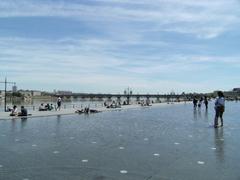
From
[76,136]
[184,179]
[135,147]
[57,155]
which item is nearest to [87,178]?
[184,179]

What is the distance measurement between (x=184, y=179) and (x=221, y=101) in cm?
1408

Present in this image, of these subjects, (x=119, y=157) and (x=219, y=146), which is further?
(x=219, y=146)

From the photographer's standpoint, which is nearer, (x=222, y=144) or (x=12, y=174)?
(x=12, y=174)

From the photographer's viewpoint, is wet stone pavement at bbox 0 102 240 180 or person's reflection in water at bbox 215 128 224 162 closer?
→ wet stone pavement at bbox 0 102 240 180

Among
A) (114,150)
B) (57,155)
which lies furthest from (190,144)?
(57,155)

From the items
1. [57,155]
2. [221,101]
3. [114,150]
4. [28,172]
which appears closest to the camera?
[28,172]

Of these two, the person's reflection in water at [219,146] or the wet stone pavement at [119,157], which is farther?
the person's reflection in water at [219,146]

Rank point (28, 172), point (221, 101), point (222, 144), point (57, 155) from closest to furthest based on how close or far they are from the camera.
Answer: point (28, 172), point (57, 155), point (222, 144), point (221, 101)

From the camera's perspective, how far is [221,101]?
73.3 feet

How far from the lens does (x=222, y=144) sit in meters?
15.0

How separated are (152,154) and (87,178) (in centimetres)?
391

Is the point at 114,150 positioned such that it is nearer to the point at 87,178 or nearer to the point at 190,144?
the point at 190,144

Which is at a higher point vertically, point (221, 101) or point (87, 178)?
point (221, 101)

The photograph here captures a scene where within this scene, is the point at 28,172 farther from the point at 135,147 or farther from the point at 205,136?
the point at 205,136
